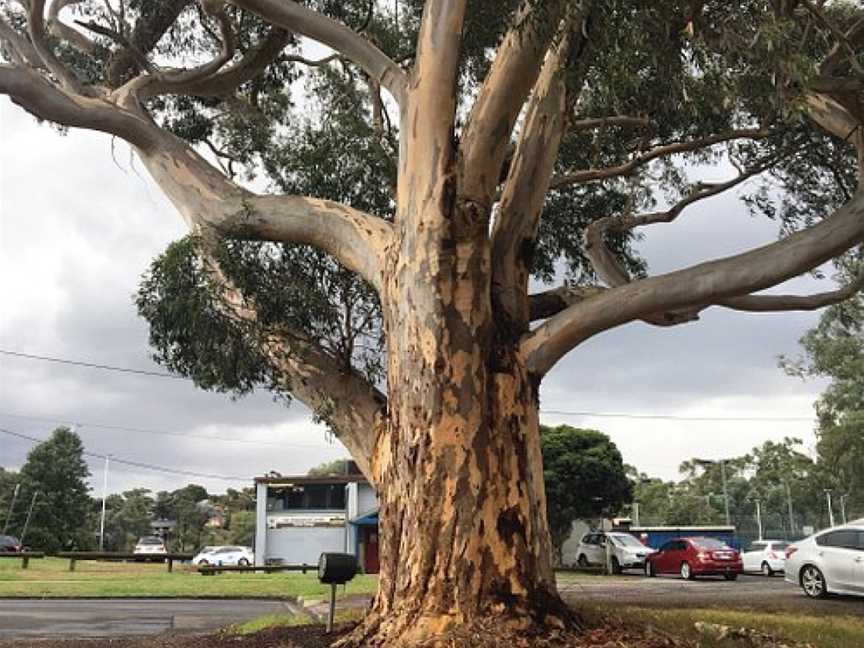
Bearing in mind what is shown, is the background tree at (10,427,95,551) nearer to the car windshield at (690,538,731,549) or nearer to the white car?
the white car

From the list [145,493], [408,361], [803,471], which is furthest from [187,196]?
[145,493]

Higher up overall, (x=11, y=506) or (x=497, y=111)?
(x=11, y=506)

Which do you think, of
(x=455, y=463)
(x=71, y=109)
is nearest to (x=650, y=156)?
(x=455, y=463)

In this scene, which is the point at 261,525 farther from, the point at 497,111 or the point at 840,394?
the point at 497,111

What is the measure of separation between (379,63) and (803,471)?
52.9 metres

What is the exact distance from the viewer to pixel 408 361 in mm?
8391

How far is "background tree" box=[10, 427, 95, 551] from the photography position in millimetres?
60938

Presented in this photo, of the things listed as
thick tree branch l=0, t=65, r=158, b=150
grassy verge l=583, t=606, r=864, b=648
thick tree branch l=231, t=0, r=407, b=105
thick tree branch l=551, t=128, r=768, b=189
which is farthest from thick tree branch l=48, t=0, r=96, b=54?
grassy verge l=583, t=606, r=864, b=648

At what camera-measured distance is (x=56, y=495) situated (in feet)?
204

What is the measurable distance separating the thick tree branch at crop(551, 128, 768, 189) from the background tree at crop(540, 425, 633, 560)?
22588mm

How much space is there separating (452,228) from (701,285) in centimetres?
230

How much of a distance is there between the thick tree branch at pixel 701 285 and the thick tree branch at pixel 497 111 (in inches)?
54.9

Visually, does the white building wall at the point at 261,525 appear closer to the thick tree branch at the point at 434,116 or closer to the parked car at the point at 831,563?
the parked car at the point at 831,563

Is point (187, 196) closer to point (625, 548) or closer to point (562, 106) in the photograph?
point (562, 106)
